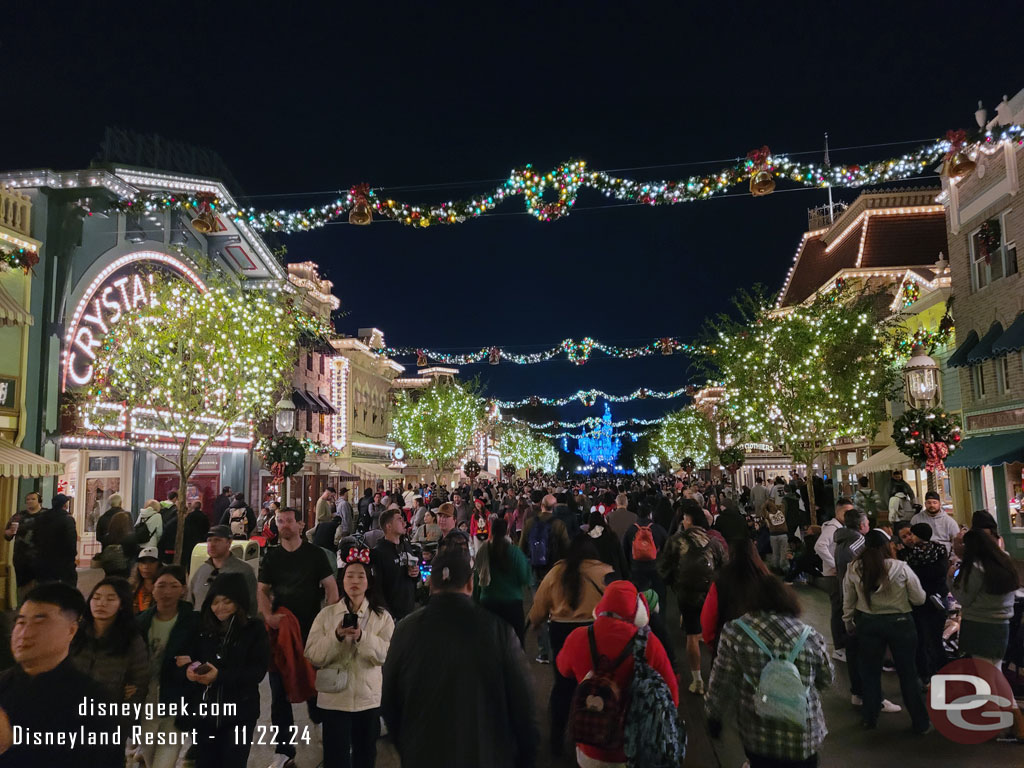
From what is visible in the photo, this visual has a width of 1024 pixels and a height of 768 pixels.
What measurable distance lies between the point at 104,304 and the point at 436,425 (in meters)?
30.3

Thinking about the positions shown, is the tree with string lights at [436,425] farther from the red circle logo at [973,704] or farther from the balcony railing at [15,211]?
the red circle logo at [973,704]

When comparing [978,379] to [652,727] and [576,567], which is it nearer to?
[576,567]

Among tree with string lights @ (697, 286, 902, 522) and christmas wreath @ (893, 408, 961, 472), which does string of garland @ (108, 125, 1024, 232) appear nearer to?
christmas wreath @ (893, 408, 961, 472)

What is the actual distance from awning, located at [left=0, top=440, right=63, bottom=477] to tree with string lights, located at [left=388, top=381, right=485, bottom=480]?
33.2 meters

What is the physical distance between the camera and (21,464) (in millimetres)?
14289

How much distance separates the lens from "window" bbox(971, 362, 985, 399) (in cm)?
2081

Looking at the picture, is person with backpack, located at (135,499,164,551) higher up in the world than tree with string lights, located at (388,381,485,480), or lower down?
lower down

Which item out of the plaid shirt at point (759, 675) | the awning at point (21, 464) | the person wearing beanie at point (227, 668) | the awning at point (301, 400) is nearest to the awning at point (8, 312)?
the awning at point (21, 464)

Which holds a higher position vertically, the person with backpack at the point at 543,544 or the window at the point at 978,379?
the window at the point at 978,379

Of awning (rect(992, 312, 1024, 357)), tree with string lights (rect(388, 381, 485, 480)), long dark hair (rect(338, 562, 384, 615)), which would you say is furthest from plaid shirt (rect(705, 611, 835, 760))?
tree with string lights (rect(388, 381, 485, 480))

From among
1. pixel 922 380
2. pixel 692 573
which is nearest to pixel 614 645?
pixel 692 573

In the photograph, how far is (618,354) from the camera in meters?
38.9

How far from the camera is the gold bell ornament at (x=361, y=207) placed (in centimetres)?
1309

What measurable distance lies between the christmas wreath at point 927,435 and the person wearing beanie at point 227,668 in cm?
1275
